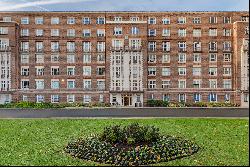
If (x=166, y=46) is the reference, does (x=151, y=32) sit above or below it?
above

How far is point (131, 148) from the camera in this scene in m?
12.8

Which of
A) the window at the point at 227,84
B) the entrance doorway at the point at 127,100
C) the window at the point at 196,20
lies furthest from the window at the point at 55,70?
the window at the point at 227,84

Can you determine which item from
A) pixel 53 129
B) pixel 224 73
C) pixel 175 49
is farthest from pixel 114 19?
pixel 53 129

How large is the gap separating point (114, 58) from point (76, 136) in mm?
38308

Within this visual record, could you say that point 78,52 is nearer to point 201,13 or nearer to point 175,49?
point 175,49

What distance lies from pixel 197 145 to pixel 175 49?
140 ft

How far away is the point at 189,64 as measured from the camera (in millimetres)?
56219

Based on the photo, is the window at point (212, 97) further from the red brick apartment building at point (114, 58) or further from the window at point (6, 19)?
the window at point (6, 19)

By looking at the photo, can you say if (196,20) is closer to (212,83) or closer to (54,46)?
(212,83)

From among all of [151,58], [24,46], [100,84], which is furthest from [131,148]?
[24,46]

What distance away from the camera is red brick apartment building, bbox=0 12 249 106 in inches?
2172

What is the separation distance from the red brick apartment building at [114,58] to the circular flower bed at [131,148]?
40.5 meters

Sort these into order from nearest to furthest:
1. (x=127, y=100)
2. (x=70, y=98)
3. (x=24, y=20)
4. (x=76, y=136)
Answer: (x=76, y=136) → (x=127, y=100) → (x=70, y=98) → (x=24, y=20)

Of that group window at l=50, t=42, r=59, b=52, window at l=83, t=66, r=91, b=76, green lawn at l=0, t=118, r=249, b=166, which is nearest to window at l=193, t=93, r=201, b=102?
window at l=83, t=66, r=91, b=76
